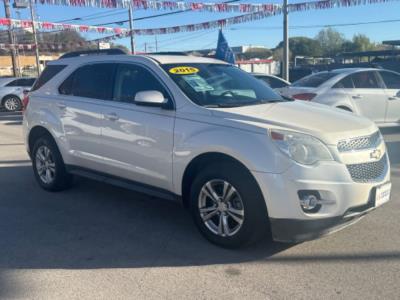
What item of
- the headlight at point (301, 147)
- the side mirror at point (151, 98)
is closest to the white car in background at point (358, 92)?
the side mirror at point (151, 98)

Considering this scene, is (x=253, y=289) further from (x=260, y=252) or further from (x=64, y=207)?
(x=64, y=207)

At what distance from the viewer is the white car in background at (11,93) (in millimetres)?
19266

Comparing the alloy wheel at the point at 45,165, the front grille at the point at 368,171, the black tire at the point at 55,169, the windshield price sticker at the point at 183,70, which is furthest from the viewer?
the alloy wheel at the point at 45,165

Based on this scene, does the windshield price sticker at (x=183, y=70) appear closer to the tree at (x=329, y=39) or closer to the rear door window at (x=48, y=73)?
the rear door window at (x=48, y=73)

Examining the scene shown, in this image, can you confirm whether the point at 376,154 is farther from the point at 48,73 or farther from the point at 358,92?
the point at 358,92

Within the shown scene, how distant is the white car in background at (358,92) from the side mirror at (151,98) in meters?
5.33

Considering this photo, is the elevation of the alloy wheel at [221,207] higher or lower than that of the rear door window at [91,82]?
lower

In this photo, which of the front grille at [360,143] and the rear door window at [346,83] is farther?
the rear door window at [346,83]

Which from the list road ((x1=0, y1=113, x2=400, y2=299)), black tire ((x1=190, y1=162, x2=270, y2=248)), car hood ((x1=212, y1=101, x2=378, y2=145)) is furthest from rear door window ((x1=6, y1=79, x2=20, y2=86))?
black tire ((x1=190, y1=162, x2=270, y2=248))

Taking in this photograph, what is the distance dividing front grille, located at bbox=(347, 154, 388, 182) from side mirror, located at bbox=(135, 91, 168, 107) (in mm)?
1885

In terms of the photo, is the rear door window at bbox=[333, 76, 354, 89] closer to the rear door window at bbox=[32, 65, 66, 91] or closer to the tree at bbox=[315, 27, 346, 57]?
the rear door window at bbox=[32, 65, 66, 91]

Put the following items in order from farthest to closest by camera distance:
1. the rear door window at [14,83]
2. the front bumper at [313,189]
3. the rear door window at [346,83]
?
the rear door window at [14,83] < the rear door window at [346,83] < the front bumper at [313,189]

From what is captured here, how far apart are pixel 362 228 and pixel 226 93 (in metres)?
1.97

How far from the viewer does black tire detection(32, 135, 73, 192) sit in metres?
6.02
